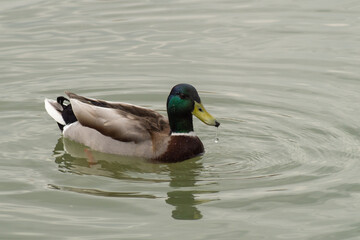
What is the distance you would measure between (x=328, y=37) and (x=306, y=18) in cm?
127

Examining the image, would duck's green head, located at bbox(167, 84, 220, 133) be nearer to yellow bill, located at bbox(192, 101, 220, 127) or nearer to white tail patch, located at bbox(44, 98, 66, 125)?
yellow bill, located at bbox(192, 101, 220, 127)

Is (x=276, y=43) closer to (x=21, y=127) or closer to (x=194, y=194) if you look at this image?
(x=21, y=127)

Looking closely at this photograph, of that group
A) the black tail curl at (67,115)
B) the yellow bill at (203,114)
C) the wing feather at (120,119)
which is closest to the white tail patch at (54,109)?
the black tail curl at (67,115)

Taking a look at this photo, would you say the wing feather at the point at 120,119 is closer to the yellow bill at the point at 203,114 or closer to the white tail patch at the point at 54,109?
the white tail patch at the point at 54,109

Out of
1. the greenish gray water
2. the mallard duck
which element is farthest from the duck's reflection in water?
the mallard duck

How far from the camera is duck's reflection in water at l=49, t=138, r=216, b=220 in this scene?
9.65 metres

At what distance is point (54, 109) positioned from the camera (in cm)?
1232

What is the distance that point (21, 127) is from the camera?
12133 millimetres

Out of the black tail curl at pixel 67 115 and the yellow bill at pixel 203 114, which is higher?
the yellow bill at pixel 203 114

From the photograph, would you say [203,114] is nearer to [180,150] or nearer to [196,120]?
[180,150]

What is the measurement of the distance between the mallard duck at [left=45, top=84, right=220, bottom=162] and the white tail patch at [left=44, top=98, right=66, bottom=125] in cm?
40

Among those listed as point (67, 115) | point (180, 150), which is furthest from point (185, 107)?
point (67, 115)

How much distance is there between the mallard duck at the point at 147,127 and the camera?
11.1m

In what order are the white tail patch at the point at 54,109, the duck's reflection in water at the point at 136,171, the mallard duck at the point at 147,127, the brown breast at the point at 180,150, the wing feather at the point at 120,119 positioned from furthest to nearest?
the white tail patch at the point at 54,109
the wing feather at the point at 120,119
the brown breast at the point at 180,150
the mallard duck at the point at 147,127
the duck's reflection in water at the point at 136,171
